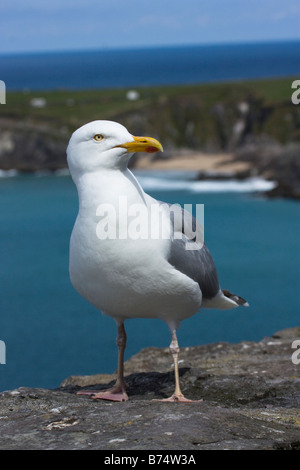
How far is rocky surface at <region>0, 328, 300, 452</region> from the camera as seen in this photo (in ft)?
13.1

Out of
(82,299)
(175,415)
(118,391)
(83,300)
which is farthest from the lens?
(82,299)

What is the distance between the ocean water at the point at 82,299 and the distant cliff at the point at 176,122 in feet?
23.3

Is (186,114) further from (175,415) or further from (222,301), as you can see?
(175,415)

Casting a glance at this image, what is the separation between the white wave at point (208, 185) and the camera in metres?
45.6

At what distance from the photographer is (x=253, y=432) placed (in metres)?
4.20

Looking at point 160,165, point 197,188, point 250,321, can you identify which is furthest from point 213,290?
point 160,165

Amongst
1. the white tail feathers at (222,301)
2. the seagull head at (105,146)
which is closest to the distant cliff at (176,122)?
the white tail feathers at (222,301)

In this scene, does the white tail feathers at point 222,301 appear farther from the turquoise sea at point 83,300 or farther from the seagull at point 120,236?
the turquoise sea at point 83,300

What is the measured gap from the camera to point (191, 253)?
5914 mm

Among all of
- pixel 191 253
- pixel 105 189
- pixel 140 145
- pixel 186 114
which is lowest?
pixel 191 253

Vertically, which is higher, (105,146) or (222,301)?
(105,146)

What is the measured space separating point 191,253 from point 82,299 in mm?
17884

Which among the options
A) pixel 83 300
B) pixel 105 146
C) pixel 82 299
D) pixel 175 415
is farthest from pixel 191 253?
pixel 82 299
